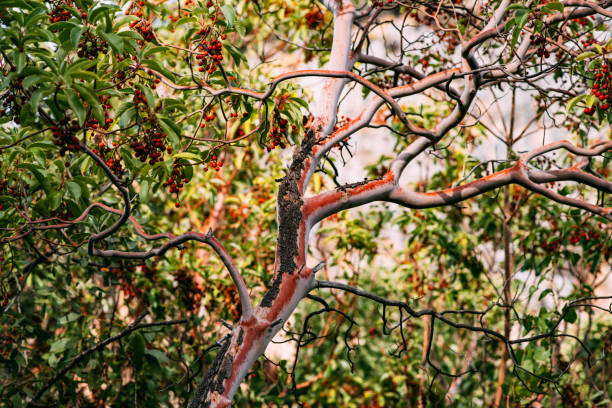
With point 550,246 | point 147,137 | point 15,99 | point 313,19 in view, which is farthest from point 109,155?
point 550,246

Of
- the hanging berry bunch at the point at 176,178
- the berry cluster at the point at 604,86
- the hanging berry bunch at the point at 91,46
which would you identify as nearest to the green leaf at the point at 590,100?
the berry cluster at the point at 604,86

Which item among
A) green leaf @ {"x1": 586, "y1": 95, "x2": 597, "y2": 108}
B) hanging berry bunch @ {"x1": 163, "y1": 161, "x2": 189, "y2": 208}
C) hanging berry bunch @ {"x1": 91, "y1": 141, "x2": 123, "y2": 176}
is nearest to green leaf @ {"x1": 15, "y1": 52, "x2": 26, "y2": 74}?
hanging berry bunch @ {"x1": 91, "y1": 141, "x2": 123, "y2": 176}

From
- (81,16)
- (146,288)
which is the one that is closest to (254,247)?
(146,288)

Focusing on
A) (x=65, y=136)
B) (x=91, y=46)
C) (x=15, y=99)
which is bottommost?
(x=65, y=136)

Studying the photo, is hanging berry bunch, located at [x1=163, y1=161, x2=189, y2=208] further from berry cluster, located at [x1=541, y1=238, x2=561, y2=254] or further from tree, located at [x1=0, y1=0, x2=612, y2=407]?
berry cluster, located at [x1=541, y1=238, x2=561, y2=254]

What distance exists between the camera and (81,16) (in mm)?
1973

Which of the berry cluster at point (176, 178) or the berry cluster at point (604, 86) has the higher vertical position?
the berry cluster at point (604, 86)

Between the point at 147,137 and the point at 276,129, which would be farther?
the point at 276,129

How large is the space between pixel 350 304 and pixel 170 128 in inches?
117

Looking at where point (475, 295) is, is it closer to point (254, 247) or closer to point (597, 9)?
point (254, 247)

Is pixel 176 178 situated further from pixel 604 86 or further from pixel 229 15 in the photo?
pixel 604 86

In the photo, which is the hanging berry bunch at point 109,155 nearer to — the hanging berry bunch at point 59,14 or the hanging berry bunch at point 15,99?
the hanging berry bunch at point 15,99

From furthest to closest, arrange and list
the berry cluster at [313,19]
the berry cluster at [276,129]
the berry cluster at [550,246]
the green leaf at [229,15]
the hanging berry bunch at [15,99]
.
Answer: the berry cluster at [313,19]
the berry cluster at [550,246]
the berry cluster at [276,129]
the green leaf at [229,15]
the hanging berry bunch at [15,99]

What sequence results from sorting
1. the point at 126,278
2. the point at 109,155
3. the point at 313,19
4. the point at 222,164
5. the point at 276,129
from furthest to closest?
the point at 313,19, the point at 126,278, the point at 222,164, the point at 276,129, the point at 109,155
